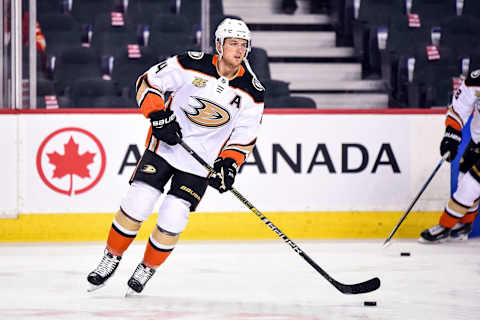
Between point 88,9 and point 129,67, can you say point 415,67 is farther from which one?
point 88,9

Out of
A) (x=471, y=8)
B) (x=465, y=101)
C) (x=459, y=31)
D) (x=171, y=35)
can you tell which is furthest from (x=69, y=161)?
(x=471, y=8)

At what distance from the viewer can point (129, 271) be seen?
436 cm

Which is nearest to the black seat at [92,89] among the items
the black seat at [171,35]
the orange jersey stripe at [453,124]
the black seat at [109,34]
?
the black seat at [171,35]

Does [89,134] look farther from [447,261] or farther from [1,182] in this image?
[447,261]

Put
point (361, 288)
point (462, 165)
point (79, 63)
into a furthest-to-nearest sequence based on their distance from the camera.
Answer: point (79, 63), point (462, 165), point (361, 288)

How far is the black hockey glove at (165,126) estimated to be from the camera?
3.53m

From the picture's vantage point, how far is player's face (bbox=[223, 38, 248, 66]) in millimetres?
3594

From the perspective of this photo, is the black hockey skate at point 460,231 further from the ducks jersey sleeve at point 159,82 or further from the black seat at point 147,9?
the black seat at point 147,9

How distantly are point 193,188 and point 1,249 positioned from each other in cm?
194

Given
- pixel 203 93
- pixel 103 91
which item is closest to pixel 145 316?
pixel 203 93

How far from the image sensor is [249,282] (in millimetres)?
4043

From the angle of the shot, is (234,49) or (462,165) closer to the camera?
(234,49)

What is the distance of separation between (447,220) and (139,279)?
2.56 meters

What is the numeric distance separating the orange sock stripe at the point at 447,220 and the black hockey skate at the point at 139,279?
8.17ft
